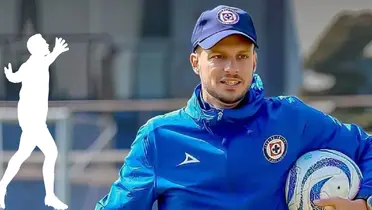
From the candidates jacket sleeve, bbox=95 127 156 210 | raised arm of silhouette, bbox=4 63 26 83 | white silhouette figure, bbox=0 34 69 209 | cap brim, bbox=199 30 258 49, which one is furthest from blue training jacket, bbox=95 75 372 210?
raised arm of silhouette, bbox=4 63 26 83

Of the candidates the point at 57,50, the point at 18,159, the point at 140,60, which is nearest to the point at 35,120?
the point at 18,159

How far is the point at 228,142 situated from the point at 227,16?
0.26m

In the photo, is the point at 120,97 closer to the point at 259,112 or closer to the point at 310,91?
the point at 310,91

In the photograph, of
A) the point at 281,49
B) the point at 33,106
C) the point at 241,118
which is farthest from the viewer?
the point at 281,49

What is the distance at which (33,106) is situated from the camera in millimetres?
3330

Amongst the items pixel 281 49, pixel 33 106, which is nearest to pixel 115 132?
pixel 33 106

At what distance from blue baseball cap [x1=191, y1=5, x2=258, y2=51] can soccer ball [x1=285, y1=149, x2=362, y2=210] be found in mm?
274

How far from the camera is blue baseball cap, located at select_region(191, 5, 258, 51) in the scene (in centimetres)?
155

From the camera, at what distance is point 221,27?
61.4 inches

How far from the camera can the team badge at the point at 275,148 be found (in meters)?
1.56

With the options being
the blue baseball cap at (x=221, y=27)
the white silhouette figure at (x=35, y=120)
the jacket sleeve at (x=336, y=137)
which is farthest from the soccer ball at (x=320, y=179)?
the white silhouette figure at (x=35, y=120)

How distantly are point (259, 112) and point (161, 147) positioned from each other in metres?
0.22

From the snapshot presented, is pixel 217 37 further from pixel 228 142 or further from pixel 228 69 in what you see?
pixel 228 142

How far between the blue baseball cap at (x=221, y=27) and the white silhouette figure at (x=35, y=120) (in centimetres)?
181
